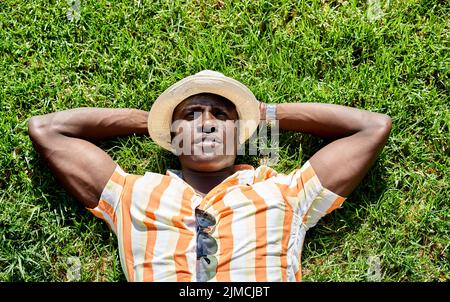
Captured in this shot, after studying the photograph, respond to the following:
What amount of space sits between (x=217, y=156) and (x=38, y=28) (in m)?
1.86

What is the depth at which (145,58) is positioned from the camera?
544 centimetres

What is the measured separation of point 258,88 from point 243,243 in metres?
1.31

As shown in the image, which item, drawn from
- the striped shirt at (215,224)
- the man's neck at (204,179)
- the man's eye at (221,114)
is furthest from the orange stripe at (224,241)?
the man's eye at (221,114)

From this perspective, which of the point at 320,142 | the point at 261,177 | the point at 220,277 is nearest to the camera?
the point at 220,277

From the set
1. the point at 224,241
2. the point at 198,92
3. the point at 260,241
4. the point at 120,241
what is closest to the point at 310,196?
the point at 260,241

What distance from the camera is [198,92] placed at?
15.9 feet

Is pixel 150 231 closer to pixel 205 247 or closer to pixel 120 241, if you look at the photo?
pixel 120 241

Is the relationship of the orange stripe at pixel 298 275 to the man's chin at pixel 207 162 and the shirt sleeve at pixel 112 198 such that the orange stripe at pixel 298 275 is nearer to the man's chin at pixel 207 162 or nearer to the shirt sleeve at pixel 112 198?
the man's chin at pixel 207 162

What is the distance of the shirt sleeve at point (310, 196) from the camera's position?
480cm

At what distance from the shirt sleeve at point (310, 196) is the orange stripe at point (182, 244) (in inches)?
29.1

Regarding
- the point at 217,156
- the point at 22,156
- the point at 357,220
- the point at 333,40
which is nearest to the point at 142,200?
the point at 217,156

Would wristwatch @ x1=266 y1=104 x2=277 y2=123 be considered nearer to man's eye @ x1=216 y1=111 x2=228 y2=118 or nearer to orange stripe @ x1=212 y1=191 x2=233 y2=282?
man's eye @ x1=216 y1=111 x2=228 y2=118

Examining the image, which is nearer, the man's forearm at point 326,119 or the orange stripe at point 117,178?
the orange stripe at point 117,178

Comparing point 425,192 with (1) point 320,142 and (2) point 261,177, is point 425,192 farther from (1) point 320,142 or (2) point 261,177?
(2) point 261,177
